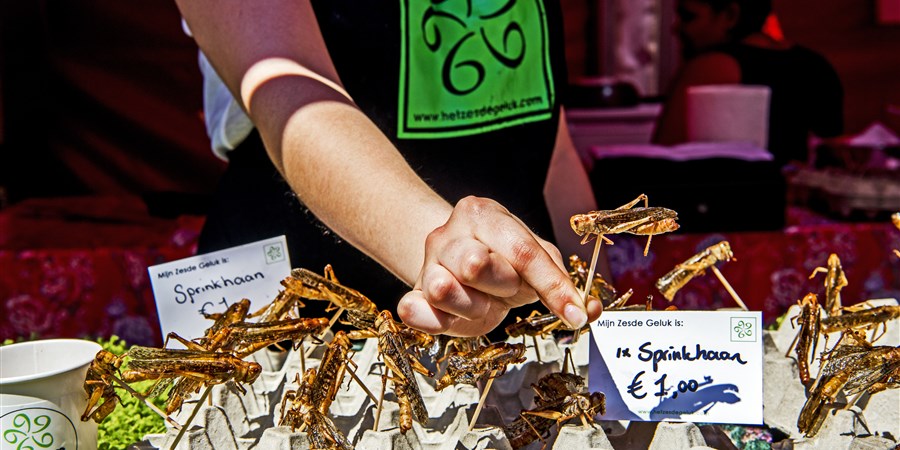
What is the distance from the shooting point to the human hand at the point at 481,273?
2.19 ft

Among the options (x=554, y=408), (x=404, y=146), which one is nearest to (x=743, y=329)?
(x=554, y=408)

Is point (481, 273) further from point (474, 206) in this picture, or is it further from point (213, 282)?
point (213, 282)

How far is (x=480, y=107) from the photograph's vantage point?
1.38 m

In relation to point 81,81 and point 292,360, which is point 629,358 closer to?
point 292,360

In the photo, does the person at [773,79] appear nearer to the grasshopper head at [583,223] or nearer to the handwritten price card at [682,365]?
the handwritten price card at [682,365]

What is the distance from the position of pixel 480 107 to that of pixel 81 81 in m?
2.43

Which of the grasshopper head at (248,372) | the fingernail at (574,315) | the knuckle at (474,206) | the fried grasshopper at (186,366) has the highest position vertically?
the knuckle at (474,206)

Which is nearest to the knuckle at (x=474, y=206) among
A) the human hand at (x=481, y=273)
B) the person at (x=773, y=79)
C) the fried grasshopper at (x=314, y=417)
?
the human hand at (x=481, y=273)

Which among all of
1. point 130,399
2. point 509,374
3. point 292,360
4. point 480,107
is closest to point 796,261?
point 480,107

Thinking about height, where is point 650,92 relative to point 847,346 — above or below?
below

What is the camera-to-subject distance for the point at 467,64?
4.46ft

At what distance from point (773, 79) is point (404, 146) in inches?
73.2

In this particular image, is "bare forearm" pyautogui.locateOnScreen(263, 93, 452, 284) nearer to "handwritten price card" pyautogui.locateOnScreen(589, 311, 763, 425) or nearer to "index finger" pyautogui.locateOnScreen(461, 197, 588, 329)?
"index finger" pyautogui.locateOnScreen(461, 197, 588, 329)

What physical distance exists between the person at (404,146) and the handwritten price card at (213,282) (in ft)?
0.32
